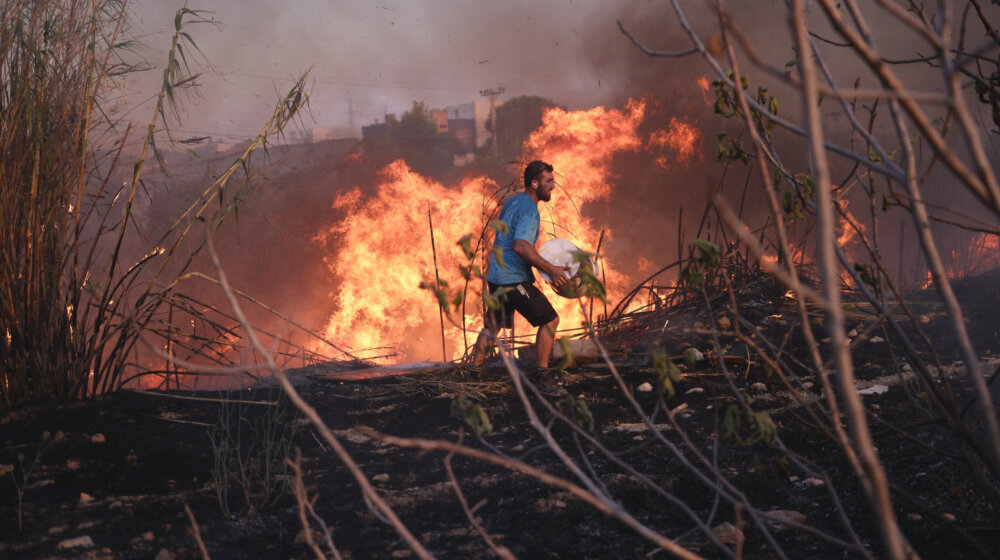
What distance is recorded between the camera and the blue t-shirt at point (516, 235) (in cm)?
490

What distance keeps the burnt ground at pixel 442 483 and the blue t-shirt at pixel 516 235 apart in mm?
924

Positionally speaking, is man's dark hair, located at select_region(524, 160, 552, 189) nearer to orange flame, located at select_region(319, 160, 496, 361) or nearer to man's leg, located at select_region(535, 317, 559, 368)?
man's leg, located at select_region(535, 317, 559, 368)

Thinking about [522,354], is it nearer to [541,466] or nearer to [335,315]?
[541,466]

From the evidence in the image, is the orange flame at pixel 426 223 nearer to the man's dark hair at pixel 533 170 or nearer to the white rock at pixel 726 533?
the man's dark hair at pixel 533 170

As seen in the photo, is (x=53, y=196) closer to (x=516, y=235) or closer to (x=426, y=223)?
(x=516, y=235)

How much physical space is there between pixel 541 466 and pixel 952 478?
1.66 m

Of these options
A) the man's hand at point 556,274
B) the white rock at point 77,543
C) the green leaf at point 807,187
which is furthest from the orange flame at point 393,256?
the green leaf at point 807,187

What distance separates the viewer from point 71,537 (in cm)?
260

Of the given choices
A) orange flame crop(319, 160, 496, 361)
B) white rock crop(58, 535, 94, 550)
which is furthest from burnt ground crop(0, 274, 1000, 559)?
orange flame crop(319, 160, 496, 361)

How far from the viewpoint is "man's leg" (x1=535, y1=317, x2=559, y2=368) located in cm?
512

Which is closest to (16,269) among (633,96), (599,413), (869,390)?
(599,413)

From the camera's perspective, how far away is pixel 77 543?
2.55 metres

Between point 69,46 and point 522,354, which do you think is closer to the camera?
point 69,46

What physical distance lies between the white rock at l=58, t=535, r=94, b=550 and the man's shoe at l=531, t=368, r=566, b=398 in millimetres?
2800
